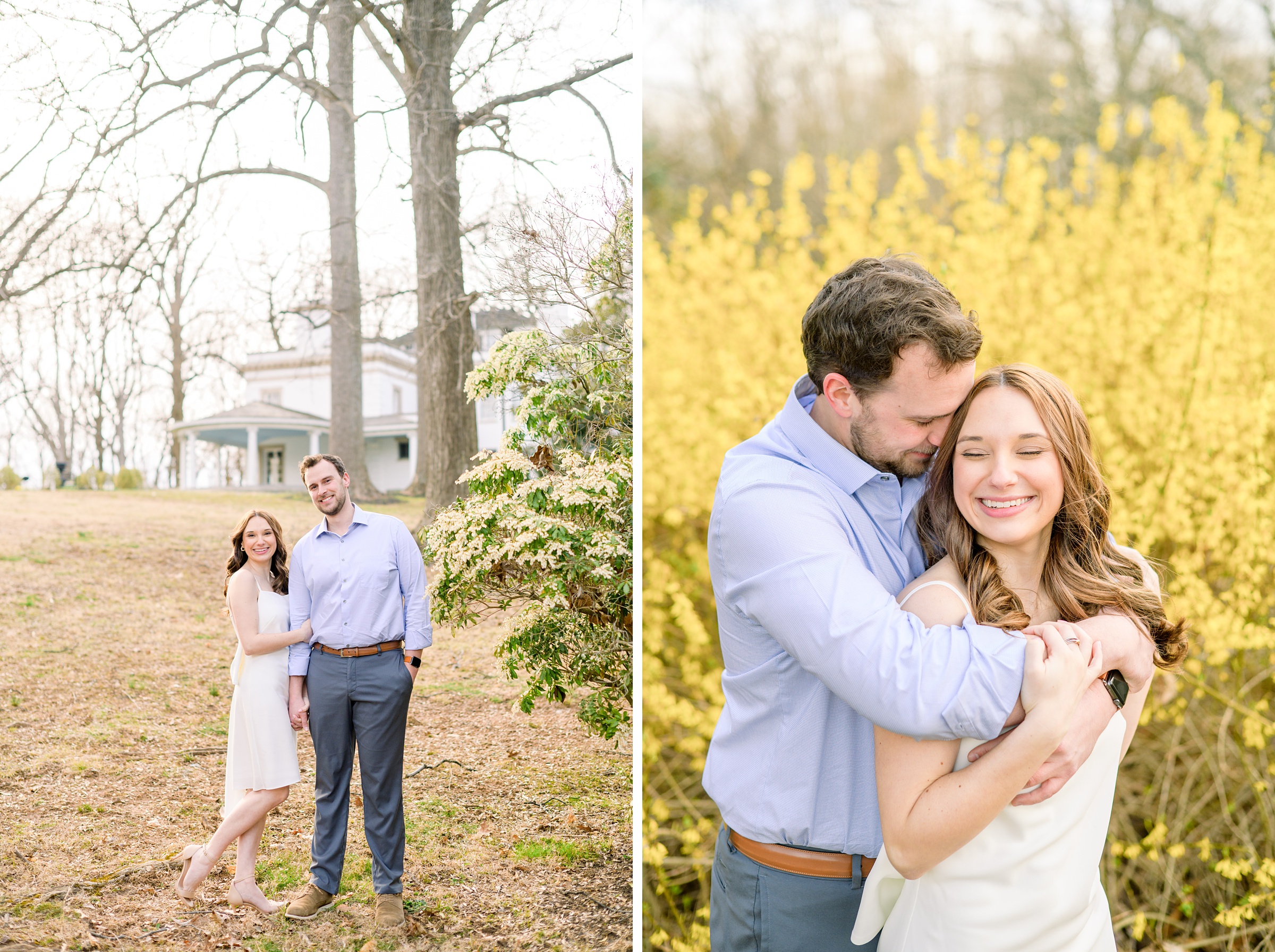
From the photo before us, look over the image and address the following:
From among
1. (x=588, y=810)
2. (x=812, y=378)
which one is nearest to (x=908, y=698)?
(x=812, y=378)

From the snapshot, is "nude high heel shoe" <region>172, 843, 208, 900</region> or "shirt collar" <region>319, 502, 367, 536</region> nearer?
"nude high heel shoe" <region>172, 843, 208, 900</region>

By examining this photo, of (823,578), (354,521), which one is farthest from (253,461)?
(823,578)

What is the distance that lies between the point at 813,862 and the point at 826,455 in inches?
25.6

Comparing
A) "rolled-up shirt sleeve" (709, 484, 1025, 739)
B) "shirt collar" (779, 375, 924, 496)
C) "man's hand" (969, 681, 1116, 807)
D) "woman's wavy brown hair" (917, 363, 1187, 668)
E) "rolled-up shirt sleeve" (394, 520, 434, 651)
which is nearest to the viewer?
"rolled-up shirt sleeve" (709, 484, 1025, 739)

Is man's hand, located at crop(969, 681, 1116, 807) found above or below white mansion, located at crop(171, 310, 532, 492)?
below

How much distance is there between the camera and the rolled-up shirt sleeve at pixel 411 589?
2.44 meters

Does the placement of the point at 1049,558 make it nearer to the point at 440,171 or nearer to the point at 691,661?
the point at 440,171

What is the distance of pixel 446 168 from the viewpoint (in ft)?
8.21

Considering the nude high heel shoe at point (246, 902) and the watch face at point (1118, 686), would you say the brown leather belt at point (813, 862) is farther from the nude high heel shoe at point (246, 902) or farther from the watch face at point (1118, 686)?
the nude high heel shoe at point (246, 902)

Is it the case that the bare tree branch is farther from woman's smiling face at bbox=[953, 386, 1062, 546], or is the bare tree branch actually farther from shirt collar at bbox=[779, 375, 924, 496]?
woman's smiling face at bbox=[953, 386, 1062, 546]

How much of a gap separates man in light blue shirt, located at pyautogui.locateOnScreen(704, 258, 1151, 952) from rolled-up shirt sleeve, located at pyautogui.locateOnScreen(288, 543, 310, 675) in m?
1.28

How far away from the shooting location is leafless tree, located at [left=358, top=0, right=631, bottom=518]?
2461mm

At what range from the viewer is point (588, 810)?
8.46 ft

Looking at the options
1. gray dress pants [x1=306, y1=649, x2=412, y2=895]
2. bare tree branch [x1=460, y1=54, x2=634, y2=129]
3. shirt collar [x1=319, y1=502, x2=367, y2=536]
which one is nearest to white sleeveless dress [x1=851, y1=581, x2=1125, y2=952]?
gray dress pants [x1=306, y1=649, x2=412, y2=895]
